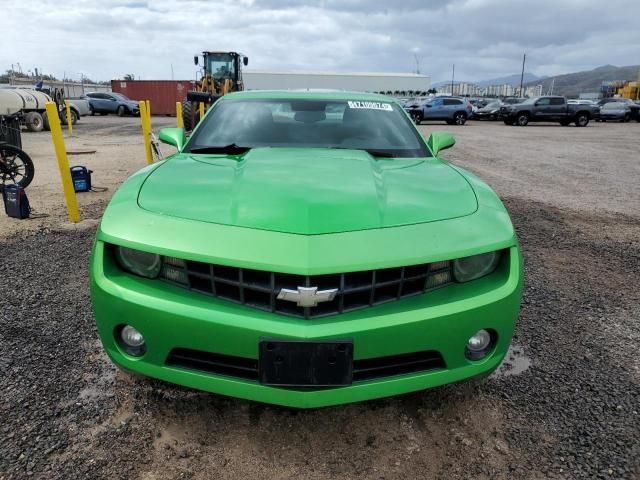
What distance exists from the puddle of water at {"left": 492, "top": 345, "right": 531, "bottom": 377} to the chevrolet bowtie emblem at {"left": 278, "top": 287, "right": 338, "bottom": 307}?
1337 millimetres

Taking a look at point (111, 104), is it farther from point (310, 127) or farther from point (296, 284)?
point (296, 284)

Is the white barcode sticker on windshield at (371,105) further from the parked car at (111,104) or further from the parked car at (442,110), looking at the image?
the parked car at (111,104)

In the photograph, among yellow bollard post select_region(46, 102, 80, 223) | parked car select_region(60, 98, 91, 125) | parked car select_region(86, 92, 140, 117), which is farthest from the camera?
parked car select_region(86, 92, 140, 117)

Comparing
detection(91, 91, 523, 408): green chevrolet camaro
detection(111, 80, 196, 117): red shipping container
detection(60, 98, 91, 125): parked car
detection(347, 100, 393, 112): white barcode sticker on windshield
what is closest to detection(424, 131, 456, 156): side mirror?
detection(347, 100, 393, 112): white barcode sticker on windshield

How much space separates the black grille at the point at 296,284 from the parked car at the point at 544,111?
26647 mm

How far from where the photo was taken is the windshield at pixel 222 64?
2222 centimetres

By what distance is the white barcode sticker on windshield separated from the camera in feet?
10.9

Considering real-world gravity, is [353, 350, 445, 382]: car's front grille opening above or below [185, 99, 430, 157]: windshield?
below

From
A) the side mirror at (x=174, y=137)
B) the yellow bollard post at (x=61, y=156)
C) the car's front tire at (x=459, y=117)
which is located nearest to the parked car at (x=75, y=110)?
the yellow bollard post at (x=61, y=156)

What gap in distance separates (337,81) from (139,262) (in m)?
54.3

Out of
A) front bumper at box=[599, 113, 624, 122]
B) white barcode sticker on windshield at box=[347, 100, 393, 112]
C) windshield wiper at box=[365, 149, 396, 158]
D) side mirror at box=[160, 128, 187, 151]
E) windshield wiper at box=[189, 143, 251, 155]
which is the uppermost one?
white barcode sticker on windshield at box=[347, 100, 393, 112]

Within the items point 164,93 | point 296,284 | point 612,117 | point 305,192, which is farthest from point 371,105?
point 164,93

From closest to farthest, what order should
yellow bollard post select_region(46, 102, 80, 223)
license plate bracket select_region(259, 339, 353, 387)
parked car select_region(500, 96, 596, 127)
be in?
license plate bracket select_region(259, 339, 353, 387)
yellow bollard post select_region(46, 102, 80, 223)
parked car select_region(500, 96, 596, 127)

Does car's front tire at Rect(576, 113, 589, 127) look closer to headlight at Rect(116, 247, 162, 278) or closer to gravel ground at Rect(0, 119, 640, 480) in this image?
gravel ground at Rect(0, 119, 640, 480)
